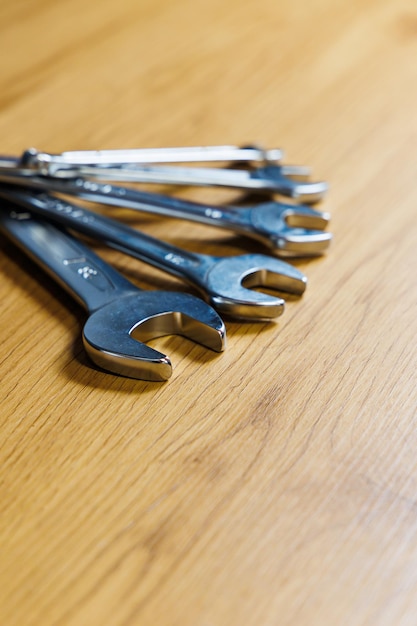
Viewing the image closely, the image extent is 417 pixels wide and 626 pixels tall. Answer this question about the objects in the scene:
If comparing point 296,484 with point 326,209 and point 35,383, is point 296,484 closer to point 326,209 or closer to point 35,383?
point 35,383

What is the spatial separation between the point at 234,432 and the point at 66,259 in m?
0.32

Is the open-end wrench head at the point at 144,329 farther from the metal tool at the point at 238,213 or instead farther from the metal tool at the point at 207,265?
the metal tool at the point at 238,213

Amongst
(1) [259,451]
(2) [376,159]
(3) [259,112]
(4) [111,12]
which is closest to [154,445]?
(1) [259,451]

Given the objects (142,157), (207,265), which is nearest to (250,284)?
(207,265)

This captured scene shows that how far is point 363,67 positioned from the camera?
141 centimetres

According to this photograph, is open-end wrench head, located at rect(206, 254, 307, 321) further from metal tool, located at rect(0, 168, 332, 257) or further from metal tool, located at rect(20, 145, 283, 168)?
metal tool, located at rect(20, 145, 283, 168)

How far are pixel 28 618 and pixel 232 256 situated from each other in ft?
1.64

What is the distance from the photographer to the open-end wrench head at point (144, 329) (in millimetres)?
776

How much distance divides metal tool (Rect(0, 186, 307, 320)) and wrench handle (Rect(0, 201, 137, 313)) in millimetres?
19

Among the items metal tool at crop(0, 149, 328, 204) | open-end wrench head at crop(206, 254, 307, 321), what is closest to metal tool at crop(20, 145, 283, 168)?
metal tool at crop(0, 149, 328, 204)

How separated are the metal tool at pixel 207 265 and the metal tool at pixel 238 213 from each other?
0.09 feet

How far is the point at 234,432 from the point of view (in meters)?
0.74

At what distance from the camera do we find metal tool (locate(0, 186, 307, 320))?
0.85 meters

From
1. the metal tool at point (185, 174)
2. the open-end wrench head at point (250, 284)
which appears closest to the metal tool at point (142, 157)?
the metal tool at point (185, 174)
